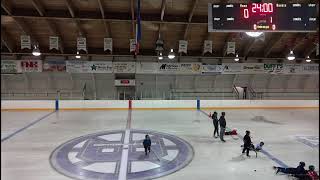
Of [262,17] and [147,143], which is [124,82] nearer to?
[147,143]

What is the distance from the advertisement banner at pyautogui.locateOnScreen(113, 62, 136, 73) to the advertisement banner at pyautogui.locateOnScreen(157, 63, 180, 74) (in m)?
2.01

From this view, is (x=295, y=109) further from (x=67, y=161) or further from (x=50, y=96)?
(x=50, y=96)

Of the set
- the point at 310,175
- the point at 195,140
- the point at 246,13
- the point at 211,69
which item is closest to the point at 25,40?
the point at 195,140

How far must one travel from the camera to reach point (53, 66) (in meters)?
20.1

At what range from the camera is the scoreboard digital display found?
789 cm

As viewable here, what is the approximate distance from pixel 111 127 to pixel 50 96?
11.6 metres

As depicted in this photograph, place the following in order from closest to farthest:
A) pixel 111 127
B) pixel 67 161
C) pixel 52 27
→ pixel 67 161
pixel 111 127
pixel 52 27

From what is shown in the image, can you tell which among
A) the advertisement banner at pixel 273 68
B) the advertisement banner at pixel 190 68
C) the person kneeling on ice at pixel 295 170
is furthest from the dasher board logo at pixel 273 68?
the person kneeling on ice at pixel 295 170

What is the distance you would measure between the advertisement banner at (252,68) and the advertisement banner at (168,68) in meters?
5.43

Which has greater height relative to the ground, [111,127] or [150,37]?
[150,37]

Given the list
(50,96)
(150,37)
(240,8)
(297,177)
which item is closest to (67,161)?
(297,177)

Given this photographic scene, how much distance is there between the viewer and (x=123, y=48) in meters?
20.7

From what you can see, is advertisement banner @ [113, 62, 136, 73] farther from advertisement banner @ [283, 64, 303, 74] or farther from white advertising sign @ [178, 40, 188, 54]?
advertisement banner @ [283, 64, 303, 74]

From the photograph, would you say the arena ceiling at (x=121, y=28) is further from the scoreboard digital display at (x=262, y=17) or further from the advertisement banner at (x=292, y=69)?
the scoreboard digital display at (x=262, y=17)
